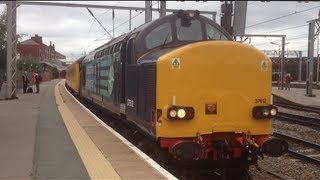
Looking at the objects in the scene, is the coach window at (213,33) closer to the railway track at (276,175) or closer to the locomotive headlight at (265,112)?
the locomotive headlight at (265,112)

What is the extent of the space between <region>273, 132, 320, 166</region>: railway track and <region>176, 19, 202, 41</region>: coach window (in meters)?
4.34

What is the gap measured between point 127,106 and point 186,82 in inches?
115

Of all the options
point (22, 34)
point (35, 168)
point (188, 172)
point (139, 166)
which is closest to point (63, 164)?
point (35, 168)

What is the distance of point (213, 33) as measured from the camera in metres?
9.87

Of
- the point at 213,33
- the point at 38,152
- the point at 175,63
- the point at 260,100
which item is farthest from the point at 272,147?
the point at 38,152

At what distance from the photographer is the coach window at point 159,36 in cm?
948

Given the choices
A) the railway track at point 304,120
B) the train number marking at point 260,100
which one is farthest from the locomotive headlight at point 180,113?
the railway track at point 304,120

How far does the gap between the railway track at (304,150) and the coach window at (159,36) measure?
187 inches

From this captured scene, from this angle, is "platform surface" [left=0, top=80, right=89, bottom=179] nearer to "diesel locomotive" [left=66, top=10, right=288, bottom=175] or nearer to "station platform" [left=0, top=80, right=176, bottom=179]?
"station platform" [left=0, top=80, right=176, bottom=179]

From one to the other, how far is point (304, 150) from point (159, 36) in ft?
20.7

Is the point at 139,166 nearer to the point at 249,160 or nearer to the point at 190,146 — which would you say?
the point at 190,146

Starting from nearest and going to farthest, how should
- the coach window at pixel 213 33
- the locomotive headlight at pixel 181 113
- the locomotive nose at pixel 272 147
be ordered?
the locomotive headlight at pixel 181 113 < the locomotive nose at pixel 272 147 < the coach window at pixel 213 33

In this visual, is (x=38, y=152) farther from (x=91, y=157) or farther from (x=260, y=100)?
(x=260, y=100)

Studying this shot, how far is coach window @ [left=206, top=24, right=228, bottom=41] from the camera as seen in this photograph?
9781mm
